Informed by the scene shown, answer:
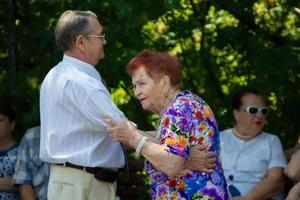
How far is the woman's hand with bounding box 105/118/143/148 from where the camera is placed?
394 centimetres

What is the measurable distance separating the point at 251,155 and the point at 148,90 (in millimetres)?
2053

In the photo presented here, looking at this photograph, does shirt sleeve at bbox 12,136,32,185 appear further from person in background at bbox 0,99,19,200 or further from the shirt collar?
the shirt collar

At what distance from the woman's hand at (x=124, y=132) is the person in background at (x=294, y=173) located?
1906 mm

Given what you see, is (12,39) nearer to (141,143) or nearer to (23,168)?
(23,168)

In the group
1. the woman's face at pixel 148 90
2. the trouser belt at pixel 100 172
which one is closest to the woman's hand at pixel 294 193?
the trouser belt at pixel 100 172

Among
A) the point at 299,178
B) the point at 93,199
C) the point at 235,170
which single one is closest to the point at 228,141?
the point at 235,170

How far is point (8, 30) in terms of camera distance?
7.08 metres

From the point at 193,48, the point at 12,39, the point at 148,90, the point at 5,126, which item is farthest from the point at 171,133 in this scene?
the point at 193,48

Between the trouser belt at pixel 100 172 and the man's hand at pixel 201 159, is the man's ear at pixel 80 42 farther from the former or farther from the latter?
the man's hand at pixel 201 159

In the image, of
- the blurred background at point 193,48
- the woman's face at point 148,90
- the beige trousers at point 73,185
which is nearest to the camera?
the woman's face at point 148,90

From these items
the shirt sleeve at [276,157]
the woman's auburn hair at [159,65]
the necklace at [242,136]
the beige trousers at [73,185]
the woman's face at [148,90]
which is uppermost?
the woman's auburn hair at [159,65]

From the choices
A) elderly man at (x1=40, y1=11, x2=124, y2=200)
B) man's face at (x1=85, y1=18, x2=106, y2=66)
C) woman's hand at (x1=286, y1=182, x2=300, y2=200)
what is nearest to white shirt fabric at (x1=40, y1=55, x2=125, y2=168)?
elderly man at (x1=40, y1=11, x2=124, y2=200)

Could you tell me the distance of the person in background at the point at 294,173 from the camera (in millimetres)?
5488

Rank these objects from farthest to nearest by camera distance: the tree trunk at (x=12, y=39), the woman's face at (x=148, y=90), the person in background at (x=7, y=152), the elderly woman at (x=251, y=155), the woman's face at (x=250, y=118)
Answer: the tree trunk at (x=12, y=39) → the person in background at (x=7, y=152) → the woman's face at (x=250, y=118) → the elderly woman at (x=251, y=155) → the woman's face at (x=148, y=90)
